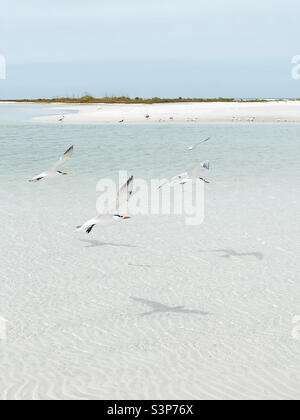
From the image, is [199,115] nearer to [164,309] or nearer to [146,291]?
[146,291]

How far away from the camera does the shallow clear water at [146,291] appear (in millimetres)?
5613

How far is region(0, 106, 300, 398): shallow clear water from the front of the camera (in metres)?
5.61

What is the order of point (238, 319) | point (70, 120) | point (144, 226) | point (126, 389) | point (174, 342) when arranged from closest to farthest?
point (126, 389) → point (174, 342) → point (238, 319) → point (144, 226) → point (70, 120)

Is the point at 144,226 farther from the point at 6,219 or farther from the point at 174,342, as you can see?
the point at 174,342

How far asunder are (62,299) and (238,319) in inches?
96.6

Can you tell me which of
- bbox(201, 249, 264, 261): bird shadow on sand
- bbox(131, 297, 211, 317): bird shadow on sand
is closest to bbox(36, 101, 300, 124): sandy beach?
bbox(201, 249, 264, 261): bird shadow on sand

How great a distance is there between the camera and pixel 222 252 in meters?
9.69

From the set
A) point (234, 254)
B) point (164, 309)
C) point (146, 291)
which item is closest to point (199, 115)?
point (234, 254)

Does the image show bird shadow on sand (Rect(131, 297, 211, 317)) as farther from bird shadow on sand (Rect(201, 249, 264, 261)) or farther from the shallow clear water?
Result: bird shadow on sand (Rect(201, 249, 264, 261))

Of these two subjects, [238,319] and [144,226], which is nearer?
[238,319]

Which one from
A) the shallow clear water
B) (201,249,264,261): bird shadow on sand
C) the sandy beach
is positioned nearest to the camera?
the shallow clear water

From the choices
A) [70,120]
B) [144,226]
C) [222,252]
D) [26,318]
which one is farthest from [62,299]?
[70,120]

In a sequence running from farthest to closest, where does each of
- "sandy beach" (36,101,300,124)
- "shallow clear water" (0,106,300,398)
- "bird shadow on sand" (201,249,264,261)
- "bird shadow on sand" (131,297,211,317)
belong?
"sandy beach" (36,101,300,124)
"bird shadow on sand" (201,249,264,261)
"bird shadow on sand" (131,297,211,317)
"shallow clear water" (0,106,300,398)
